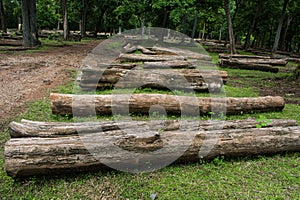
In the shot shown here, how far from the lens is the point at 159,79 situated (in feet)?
22.4

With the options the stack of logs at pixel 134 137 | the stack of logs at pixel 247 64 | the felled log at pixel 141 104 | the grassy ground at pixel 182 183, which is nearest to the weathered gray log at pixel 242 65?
the stack of logs at pixel 247 64

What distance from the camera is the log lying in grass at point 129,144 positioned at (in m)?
2.98

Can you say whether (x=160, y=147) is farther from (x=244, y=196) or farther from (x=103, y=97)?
(x=103, y=97)

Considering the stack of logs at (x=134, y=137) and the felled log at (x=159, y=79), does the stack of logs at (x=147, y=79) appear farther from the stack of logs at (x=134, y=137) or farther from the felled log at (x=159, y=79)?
the stack of logs at (x=134, y=137)

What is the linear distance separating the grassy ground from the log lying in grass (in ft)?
0.41

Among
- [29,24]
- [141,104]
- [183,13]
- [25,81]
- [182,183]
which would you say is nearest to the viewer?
[182,183]

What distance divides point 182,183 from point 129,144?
0.87 meters

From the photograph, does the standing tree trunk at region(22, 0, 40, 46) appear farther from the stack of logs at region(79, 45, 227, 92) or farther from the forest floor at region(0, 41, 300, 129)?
the stack of logs at region(79, 45, 227, 92)

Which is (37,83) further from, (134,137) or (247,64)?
(247,64)

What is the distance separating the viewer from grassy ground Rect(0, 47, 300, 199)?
9.53 ft

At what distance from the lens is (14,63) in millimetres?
10000

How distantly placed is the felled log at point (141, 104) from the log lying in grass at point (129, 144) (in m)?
1.15

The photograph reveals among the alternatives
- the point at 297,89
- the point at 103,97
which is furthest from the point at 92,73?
the point at 297,89

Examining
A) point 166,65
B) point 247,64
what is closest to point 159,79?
point 166,65
